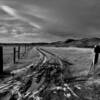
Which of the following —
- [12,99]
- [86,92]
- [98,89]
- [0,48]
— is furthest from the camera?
[0,48]

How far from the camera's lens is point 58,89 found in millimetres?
5016

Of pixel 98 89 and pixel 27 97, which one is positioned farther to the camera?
pixel 98 89

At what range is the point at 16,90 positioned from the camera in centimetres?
483

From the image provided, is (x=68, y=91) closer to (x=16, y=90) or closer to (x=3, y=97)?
(x=16, y=90)

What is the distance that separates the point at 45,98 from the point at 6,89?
1.76 metres

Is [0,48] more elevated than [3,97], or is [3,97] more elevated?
[0,48]

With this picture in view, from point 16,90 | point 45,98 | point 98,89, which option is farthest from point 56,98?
point 98,89

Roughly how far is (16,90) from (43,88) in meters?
1.07

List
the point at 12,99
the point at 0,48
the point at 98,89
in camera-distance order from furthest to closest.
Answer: the point at 0,48 → the point at 98,89 → the point at 12,99

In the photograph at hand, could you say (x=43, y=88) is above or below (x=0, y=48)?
below

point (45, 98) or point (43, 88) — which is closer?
point (45, 98)

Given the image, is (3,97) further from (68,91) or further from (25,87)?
(68,91)

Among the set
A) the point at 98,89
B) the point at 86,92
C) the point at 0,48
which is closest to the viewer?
the point at 86,92

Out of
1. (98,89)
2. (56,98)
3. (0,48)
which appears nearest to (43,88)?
(56,98)
